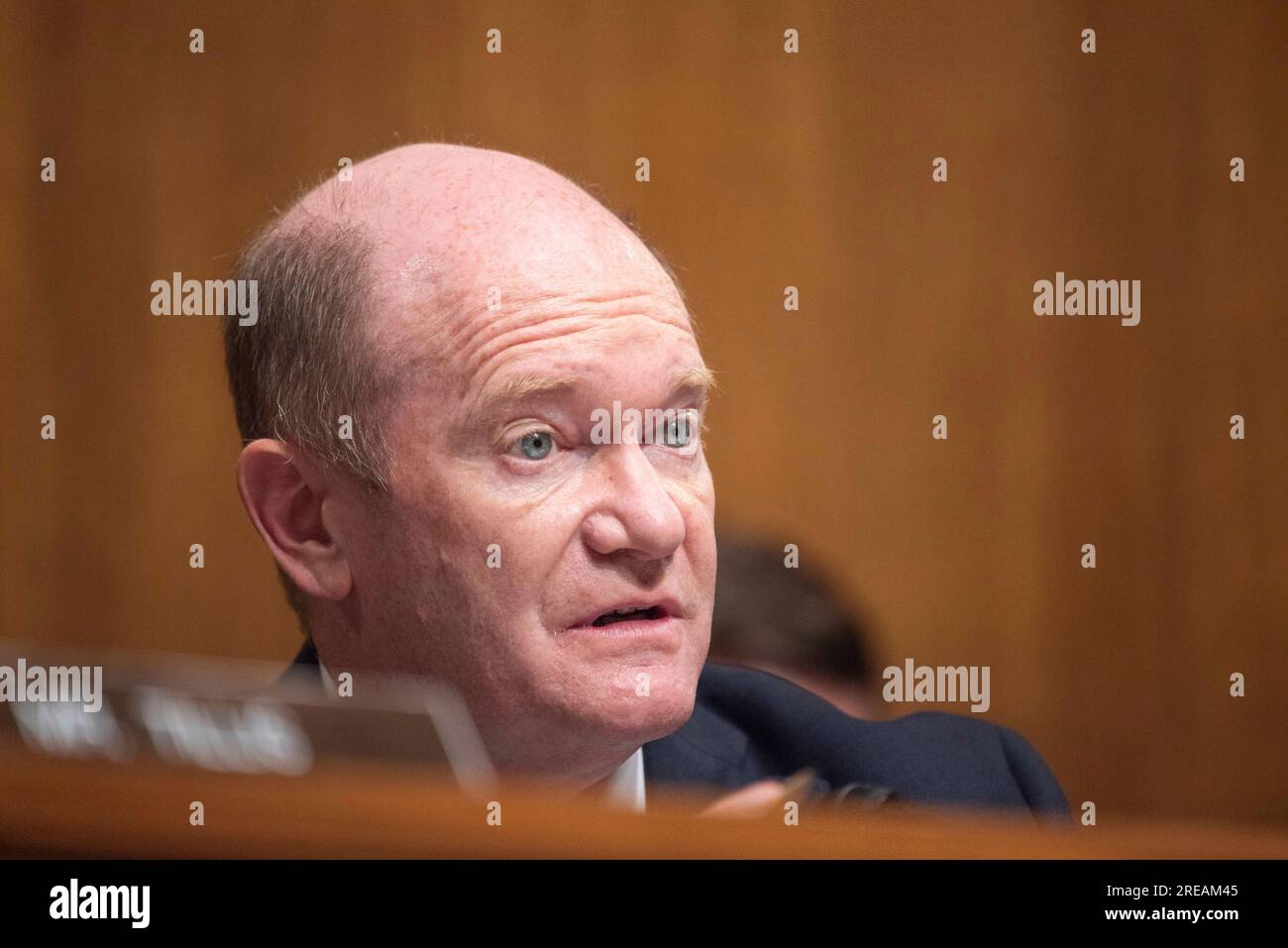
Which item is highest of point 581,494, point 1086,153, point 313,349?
point 1086,153

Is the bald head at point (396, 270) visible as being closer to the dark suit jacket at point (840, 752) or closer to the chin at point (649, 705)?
the chin at point (649, 705)

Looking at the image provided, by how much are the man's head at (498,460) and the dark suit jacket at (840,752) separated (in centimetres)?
34

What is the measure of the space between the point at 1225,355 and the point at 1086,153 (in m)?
0.56

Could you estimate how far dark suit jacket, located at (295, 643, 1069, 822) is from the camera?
1.71 meters

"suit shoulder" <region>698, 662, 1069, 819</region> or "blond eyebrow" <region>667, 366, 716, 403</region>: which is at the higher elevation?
"blond eyebrow" <region>667, 366, 716, 403</region>

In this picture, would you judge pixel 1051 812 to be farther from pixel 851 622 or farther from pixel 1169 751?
pixel 1169 751

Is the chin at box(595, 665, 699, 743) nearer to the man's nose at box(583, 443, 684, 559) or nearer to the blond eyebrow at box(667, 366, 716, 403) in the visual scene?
the man's nose at box(583, 443, 684, 559)

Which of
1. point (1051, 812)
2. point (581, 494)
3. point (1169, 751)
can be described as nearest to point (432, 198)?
point (581, 494)

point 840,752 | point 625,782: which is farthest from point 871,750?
point 625,782

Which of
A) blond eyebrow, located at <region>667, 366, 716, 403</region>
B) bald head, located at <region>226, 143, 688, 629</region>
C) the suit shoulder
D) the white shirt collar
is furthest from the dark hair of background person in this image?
bald head, located at <region>226, 143, 688, 629</region>

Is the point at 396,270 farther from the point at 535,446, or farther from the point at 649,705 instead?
the point at 649,705

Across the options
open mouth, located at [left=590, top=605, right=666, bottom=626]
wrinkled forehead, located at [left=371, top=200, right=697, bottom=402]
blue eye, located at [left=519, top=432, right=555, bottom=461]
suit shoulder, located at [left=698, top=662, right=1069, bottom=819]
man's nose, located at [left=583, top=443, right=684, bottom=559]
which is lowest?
suit shoulder, located at [left=698, top=662, right=1069, bottom=819]
